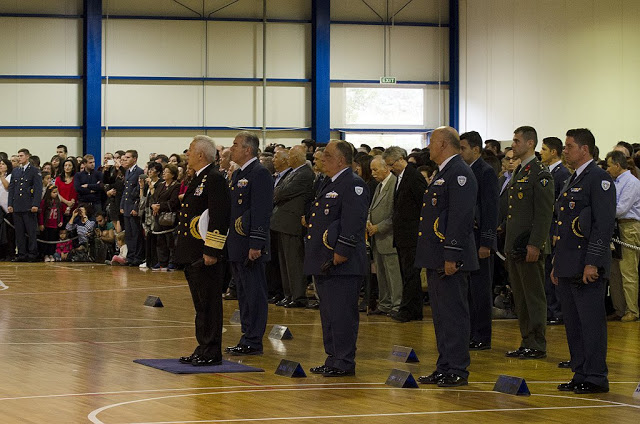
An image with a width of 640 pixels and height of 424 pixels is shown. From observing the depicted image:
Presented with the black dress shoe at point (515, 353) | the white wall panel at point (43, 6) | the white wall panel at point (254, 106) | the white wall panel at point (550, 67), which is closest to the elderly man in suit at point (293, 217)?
the black dress shoe at point (515, 353)

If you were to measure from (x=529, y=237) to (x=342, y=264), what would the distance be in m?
1.90

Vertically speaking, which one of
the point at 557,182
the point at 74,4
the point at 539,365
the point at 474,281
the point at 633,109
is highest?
the point at 74,4

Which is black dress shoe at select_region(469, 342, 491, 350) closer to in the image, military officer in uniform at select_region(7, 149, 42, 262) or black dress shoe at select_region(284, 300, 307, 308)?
black dress shoe at select_region(284, 300, 307, 308)

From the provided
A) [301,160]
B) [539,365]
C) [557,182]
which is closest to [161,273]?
[301,160]

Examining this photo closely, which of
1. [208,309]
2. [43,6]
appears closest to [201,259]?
[208,309]

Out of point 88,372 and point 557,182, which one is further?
point 557,182

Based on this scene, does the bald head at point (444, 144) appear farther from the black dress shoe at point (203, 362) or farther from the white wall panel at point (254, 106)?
the white wall panel at point (254, 106)

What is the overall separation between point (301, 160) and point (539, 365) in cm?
461

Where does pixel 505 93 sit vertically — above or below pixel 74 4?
below

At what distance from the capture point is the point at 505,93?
25.2m

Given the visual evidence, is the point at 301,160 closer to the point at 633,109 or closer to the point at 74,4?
the point at 633,109

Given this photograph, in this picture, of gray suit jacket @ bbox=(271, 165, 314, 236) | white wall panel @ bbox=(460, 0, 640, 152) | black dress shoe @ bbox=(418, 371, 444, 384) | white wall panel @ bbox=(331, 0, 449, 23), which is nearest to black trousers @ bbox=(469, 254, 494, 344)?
black dress shoe @ bbox=(418, 371, 444, 384)

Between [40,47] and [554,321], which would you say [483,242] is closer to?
[554,321]

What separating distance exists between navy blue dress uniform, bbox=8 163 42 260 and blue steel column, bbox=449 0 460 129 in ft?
39.2
